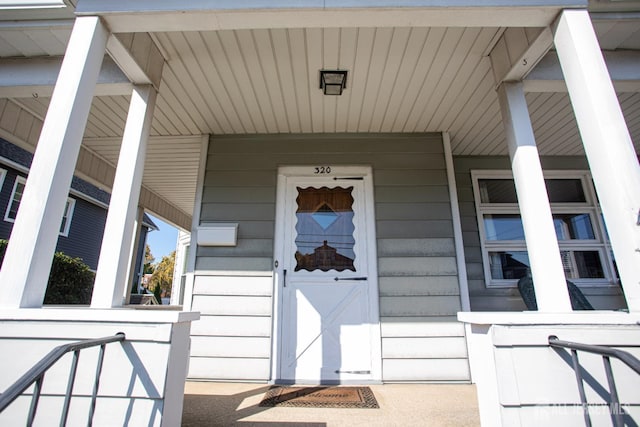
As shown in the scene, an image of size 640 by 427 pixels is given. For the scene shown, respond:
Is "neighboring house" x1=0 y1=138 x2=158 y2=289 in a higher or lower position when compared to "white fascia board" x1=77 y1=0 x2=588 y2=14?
higher

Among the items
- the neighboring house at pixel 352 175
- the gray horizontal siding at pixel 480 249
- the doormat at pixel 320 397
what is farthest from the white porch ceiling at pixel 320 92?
the doormat at pixel 320 397

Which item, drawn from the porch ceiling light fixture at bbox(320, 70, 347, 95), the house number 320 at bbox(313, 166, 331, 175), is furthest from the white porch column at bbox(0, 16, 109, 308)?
the house number 320 at bbox(313, 166, 331, 175)

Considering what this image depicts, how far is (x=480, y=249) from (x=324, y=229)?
5.66 ft

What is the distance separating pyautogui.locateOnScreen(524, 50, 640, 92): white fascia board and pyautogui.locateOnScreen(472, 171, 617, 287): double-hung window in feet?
4.89

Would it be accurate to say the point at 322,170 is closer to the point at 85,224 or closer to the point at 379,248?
the point at 379,248

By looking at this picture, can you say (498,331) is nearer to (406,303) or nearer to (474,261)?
(406,303)

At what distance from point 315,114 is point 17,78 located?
2.27 meters

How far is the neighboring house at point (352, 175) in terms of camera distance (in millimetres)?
1307

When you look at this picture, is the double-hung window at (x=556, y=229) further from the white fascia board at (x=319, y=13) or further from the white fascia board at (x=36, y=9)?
the white fascia board at (x=36, y=9)

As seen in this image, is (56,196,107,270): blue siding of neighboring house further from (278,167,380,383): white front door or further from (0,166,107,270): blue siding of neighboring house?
(278,167,380,383): white front door

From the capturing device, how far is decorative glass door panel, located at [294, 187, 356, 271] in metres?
2.94

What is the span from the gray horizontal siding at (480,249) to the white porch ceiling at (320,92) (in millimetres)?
140

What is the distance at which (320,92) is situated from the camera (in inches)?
102

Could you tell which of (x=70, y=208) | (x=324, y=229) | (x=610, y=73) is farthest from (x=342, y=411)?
(x=70, y=208)
